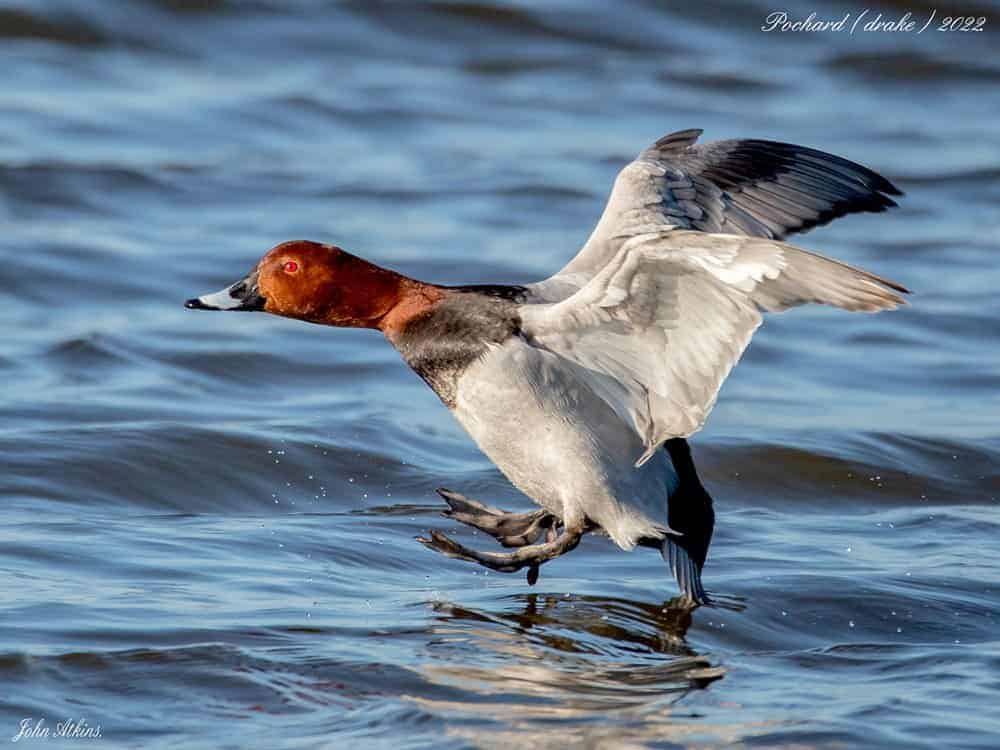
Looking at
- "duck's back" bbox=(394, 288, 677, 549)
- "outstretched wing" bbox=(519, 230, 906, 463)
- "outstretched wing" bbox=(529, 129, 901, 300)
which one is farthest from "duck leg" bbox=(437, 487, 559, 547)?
"outstretched wing" bbox=(529, 129, 901, 300)

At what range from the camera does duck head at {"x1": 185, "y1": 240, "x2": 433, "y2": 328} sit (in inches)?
236

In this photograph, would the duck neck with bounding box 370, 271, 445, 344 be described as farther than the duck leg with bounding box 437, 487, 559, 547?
No

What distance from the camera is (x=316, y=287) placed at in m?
6.04

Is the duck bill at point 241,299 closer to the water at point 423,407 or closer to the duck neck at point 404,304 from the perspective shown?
the duck neck at point 404,304

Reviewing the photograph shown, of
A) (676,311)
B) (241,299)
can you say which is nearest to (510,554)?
(676,311)

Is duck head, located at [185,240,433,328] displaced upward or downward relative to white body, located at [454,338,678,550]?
upward

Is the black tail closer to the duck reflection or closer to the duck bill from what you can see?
the duck reflection

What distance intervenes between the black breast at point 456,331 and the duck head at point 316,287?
201 millimetres

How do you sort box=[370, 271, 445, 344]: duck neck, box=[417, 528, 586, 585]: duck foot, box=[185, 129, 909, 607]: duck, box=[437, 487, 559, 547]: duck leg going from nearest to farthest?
box=[185, 129, 909, 607]: duck, box=[417, 528, 586, 585]: duck foot, box=[370, 271, 445, 344]: duck neck, box=[437, 487, 559, 547]: duck leg

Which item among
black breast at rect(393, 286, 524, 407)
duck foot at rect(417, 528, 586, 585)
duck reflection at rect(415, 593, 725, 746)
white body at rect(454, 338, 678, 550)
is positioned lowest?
duck reflection at rect(415, 593, 725, 746)

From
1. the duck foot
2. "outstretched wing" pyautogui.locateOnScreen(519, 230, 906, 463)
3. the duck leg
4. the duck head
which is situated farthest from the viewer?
the duck leg

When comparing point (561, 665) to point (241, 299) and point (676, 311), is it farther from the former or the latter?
point (241, 299)

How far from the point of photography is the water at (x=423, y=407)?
5039 mm

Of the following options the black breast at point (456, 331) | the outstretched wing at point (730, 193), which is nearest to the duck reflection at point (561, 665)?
the black breast at point (456, 331)
